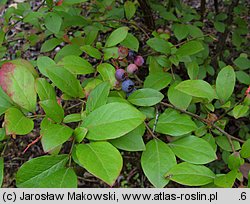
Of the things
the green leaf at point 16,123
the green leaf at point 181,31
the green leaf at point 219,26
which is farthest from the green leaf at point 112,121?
the green leaf at point 219,26

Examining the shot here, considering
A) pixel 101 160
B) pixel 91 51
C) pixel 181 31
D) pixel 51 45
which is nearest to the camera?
pixel 101 160

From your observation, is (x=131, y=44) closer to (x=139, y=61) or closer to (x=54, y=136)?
(x=139, y=61)

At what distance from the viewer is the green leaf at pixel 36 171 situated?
2.04 ft

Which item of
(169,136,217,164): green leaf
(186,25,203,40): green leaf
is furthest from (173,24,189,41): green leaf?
(169,136,217,164): green leaf

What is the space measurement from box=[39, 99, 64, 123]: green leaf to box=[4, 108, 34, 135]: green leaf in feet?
0.13

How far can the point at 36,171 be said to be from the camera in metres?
0.63

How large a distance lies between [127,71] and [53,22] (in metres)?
0.26

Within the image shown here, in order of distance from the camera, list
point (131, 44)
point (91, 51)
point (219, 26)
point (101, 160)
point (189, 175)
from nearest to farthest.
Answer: point (101, 160), point (189, 175), point (91, 51), point (131, 44), point (219, 26)

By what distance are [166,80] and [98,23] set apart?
39 centimetres

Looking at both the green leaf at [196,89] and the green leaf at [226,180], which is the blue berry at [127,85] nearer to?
the green leaf at [196,89]

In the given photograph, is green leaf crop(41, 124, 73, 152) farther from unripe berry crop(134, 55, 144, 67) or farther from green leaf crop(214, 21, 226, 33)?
green leaf crop(214, 21, 226, 33)

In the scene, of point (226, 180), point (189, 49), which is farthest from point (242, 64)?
point (226, 180)

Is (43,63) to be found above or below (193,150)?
above
